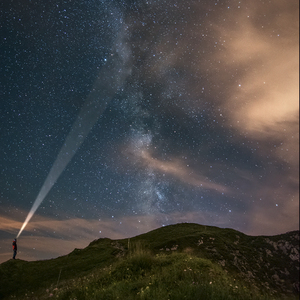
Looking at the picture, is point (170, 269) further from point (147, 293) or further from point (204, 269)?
point (147, 293)

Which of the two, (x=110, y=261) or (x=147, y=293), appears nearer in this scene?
(x=147, y=293)

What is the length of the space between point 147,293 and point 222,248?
10194mm

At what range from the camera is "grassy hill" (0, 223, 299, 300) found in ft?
27.0

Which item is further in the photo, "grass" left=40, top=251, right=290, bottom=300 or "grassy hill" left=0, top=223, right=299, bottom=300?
"grassy hill" left=0, top=223, right=299, bottom=300

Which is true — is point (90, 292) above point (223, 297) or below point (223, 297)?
below

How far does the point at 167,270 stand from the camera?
10.0m

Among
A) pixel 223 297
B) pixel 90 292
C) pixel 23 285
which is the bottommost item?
pixel 23 285

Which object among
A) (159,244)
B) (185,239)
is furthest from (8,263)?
(185,239)

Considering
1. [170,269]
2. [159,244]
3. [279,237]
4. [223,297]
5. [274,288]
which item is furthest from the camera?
[279,237]

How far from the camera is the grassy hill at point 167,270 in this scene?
8.23 metres

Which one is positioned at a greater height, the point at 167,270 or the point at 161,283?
the point at 167,270

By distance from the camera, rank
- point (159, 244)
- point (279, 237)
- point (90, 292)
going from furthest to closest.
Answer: point (279, 237)
point (159, 244)
point (90, 292)

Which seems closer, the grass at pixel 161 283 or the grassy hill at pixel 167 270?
the grass at pixel 161 283

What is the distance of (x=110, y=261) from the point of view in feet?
54.0
